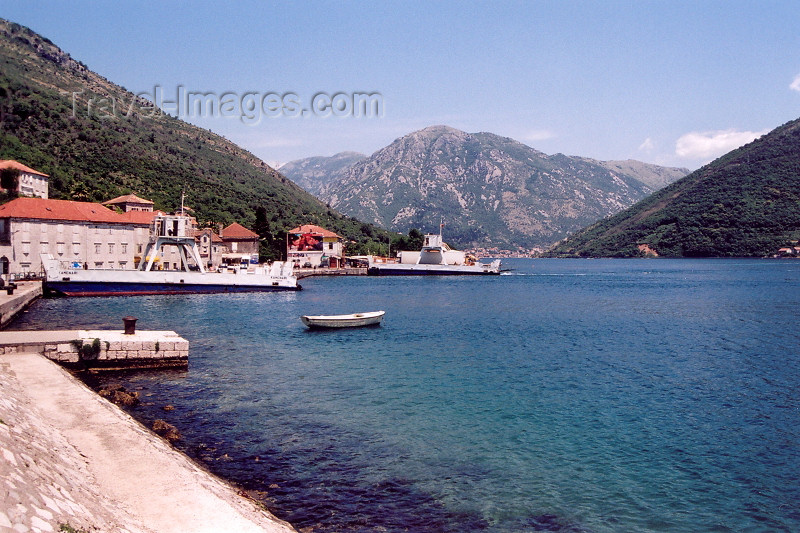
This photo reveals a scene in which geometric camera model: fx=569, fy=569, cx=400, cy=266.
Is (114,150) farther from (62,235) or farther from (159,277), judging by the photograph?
(159,277)

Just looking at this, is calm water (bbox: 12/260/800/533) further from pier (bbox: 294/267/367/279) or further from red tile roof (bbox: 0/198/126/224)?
pier (bbox: 294/267/367/279)

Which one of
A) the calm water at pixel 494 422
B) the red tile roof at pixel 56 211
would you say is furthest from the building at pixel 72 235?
the calm water at pixel 494 422

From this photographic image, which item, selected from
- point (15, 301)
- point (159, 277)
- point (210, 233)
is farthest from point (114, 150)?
point (15, 301)

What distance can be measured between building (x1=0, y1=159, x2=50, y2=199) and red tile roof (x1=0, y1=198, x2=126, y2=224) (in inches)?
509

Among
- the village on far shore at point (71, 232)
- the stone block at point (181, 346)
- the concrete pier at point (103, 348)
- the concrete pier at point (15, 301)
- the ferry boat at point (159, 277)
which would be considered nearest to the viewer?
the concrete pier at point (103, 348)

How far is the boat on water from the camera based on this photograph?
11394 cm

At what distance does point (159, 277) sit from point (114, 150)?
60.1m

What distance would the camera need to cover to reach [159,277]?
195ft

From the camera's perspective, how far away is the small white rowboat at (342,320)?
3716cm

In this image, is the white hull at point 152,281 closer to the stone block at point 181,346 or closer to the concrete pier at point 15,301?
the concrete pier at point 15,301

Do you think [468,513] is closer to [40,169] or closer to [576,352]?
[576,352]

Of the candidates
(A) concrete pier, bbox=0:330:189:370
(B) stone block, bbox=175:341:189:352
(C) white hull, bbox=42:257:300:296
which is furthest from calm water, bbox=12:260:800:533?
(C) white hull, bbox=42:257:300:296

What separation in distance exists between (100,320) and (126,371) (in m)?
16.8

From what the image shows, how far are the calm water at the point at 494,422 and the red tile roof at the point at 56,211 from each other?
25.5 metres
